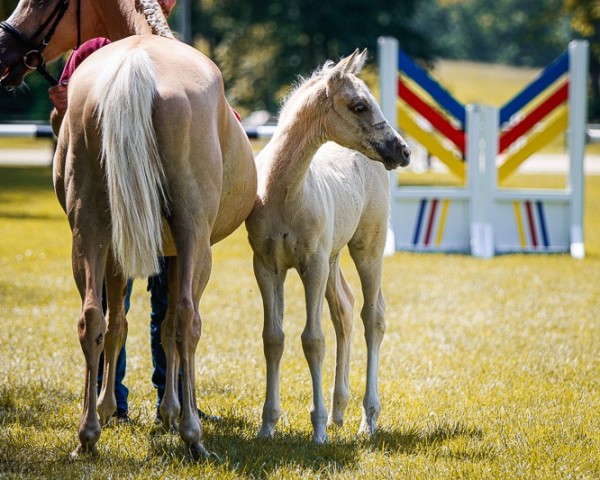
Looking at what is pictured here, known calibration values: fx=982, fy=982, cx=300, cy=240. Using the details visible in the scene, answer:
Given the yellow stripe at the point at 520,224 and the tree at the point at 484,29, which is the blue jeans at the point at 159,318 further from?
the tree at the point at 484,29

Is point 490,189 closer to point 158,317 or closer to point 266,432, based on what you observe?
point 158,317

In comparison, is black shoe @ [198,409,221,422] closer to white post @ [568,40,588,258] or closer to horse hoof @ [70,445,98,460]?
horse hoof @ [70,445,98,460]

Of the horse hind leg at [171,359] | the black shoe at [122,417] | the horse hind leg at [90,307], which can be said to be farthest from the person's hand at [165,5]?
the black shoe at [122,417]

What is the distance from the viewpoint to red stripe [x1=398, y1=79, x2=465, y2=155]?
12.9m

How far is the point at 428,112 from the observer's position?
1292 centimetres

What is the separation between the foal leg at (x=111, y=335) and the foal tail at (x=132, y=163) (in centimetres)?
67

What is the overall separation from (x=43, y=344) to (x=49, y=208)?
1140 centimetres

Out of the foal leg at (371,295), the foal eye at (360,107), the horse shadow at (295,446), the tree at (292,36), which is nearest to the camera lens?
the horse shadow at (295,446)

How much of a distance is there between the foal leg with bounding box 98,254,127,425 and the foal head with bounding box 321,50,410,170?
1.38 m

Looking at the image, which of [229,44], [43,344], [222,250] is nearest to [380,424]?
[43,344]

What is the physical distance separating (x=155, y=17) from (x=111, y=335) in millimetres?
1681

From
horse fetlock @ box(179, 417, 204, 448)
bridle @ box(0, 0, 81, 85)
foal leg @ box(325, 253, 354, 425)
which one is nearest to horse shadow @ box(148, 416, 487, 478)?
horse fetlock @ box(179, 417, 204, 448)

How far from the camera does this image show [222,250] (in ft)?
45.2

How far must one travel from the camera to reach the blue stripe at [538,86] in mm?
12930
